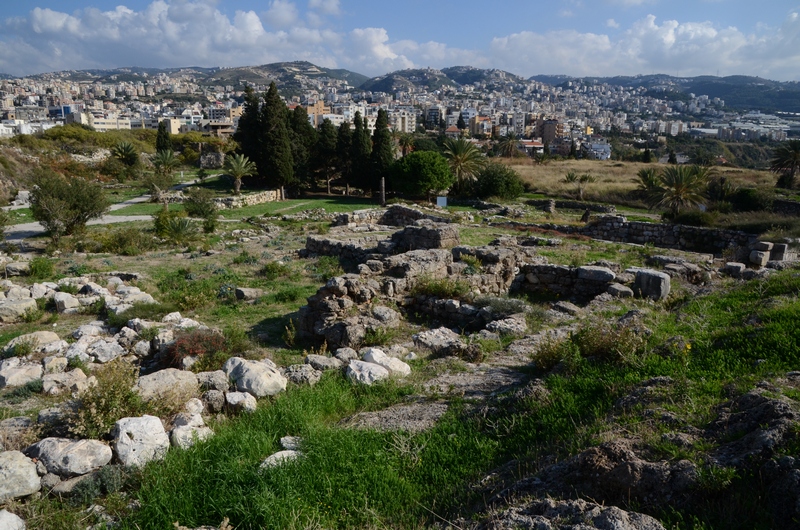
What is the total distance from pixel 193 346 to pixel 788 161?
4284 cm

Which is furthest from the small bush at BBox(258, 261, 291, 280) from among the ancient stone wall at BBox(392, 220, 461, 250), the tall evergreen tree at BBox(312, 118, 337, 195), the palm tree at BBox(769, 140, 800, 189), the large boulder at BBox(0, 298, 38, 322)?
the palm tree at BBox(769, 140, 800, 189)

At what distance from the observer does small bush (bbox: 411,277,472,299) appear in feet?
35.7

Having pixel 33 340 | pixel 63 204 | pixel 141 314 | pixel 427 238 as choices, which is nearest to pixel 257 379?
pixel 33 340

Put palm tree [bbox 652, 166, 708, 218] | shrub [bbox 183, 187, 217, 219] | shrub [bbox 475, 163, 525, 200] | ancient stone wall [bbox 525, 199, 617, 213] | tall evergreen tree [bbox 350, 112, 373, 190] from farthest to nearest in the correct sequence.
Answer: tall evergreen tree [bbox 350, 112, 373, 190] < shrub [bbox 475, 163, 525, 200] < ancient stone wall [bbox 525, 199, 617, 213] < palm tree [bbox 652, 166, 708, 218] < shrub [bbox 183, 187, 217, 219]

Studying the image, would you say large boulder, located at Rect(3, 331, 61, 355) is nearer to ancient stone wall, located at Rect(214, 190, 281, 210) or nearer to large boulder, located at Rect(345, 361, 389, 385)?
large boulder, located at Rect(345, 361, 389, 385)

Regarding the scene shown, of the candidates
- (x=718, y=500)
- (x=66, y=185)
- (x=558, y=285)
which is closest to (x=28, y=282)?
(x=66, y=185)

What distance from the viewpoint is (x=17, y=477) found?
433cm

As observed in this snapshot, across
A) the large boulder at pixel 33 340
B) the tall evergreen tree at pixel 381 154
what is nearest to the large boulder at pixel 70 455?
the large boulder at pixel 33 340

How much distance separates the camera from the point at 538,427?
4.84 m

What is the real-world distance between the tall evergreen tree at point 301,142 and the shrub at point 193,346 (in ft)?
103

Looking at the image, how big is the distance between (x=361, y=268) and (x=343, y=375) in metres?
4.87

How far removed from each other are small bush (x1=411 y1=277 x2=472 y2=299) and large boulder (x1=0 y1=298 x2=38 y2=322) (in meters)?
A: 8.44

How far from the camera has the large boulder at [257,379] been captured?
6.42 metres

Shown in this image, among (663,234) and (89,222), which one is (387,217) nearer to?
(663,234)
